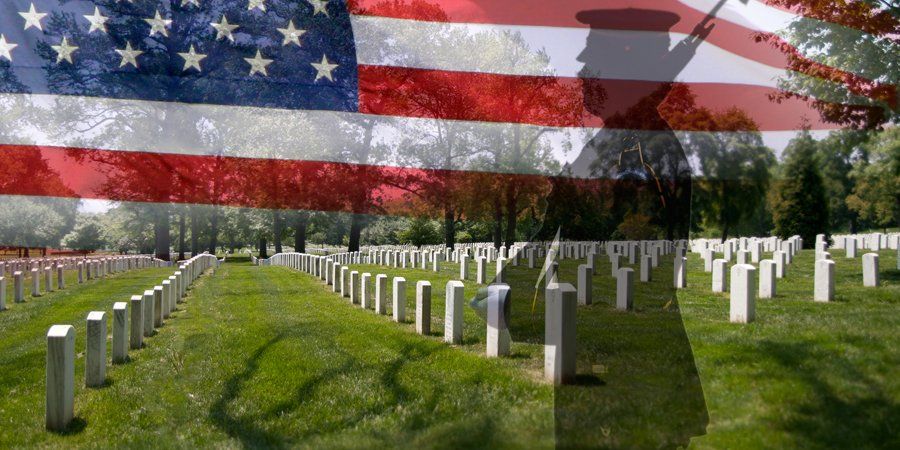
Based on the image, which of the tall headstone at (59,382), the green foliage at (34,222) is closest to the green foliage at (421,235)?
the green foliage at (34,222)

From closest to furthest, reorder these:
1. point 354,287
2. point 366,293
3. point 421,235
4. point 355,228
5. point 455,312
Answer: point 455,312, point 366,293, point 354,287, point 355,228, point 421,235

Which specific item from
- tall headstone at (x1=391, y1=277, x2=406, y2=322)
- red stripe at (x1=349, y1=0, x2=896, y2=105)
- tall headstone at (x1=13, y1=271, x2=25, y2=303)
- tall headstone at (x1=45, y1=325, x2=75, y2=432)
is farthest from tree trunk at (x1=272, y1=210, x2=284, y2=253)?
red stripe at (x1=349, y1=0, x2=896, y2=105)

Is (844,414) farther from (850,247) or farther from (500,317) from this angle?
(850,247)

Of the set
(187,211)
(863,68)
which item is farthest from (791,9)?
(187,211)

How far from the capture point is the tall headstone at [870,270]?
17.3ft

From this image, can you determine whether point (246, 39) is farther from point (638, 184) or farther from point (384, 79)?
point (638, 184)

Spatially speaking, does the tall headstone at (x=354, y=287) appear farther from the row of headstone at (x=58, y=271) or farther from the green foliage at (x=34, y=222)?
the green foliage at (x=34, y=222)

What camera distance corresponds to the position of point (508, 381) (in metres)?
4.34

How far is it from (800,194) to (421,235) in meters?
22.4

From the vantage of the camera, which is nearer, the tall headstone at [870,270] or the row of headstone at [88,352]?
the row of headstone at [88,352]

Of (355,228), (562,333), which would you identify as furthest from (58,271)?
(562,333)

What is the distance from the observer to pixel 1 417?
4.64m

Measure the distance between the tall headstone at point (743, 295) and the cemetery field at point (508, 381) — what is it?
135 millimetres

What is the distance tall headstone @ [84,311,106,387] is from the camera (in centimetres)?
536
